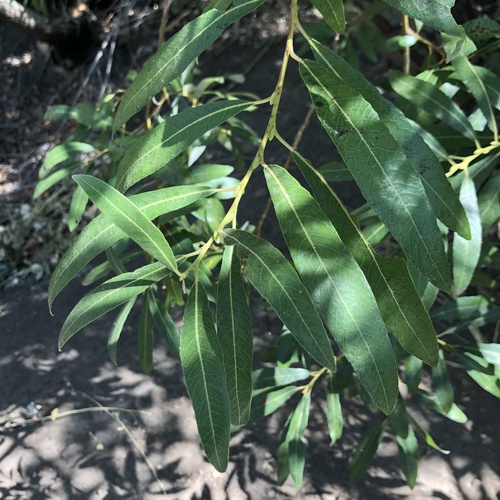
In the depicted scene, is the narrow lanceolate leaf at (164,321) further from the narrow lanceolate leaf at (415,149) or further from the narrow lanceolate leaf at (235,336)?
the narrow lanceolate leaf at (415,149)

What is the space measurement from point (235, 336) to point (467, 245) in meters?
0.52

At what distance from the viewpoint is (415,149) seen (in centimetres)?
79

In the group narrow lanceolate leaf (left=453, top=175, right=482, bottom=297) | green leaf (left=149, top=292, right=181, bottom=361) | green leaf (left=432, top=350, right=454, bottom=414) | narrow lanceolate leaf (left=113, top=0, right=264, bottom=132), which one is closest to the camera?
narrow lanceolate leaf (left=113, top=0, right=264, bottom=132)

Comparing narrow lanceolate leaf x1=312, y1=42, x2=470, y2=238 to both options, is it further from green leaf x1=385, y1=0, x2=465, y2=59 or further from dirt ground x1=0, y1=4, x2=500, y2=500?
dirt ground x1=0, y1=4, x2=500, y2=500

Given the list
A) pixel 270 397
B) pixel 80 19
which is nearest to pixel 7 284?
pixel 80 19

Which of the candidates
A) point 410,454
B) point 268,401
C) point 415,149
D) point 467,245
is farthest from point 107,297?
point 410,454

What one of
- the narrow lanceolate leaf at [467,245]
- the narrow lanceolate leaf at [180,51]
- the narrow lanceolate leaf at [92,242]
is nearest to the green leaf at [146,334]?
the narrow lanceolate leaf at [92,242]

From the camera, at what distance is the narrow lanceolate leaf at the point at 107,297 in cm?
77

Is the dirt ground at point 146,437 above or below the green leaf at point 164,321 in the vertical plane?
below

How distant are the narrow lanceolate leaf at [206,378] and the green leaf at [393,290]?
0.22 meters

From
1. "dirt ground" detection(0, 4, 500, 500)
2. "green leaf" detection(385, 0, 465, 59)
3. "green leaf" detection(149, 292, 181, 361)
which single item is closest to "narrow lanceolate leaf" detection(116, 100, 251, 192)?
"green leaf" detection(385, 0, 465, 59)

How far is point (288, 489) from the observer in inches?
75.4

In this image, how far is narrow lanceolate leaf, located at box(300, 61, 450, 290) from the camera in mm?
695

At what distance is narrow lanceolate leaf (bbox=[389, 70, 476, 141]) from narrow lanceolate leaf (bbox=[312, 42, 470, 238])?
36 centimetres
